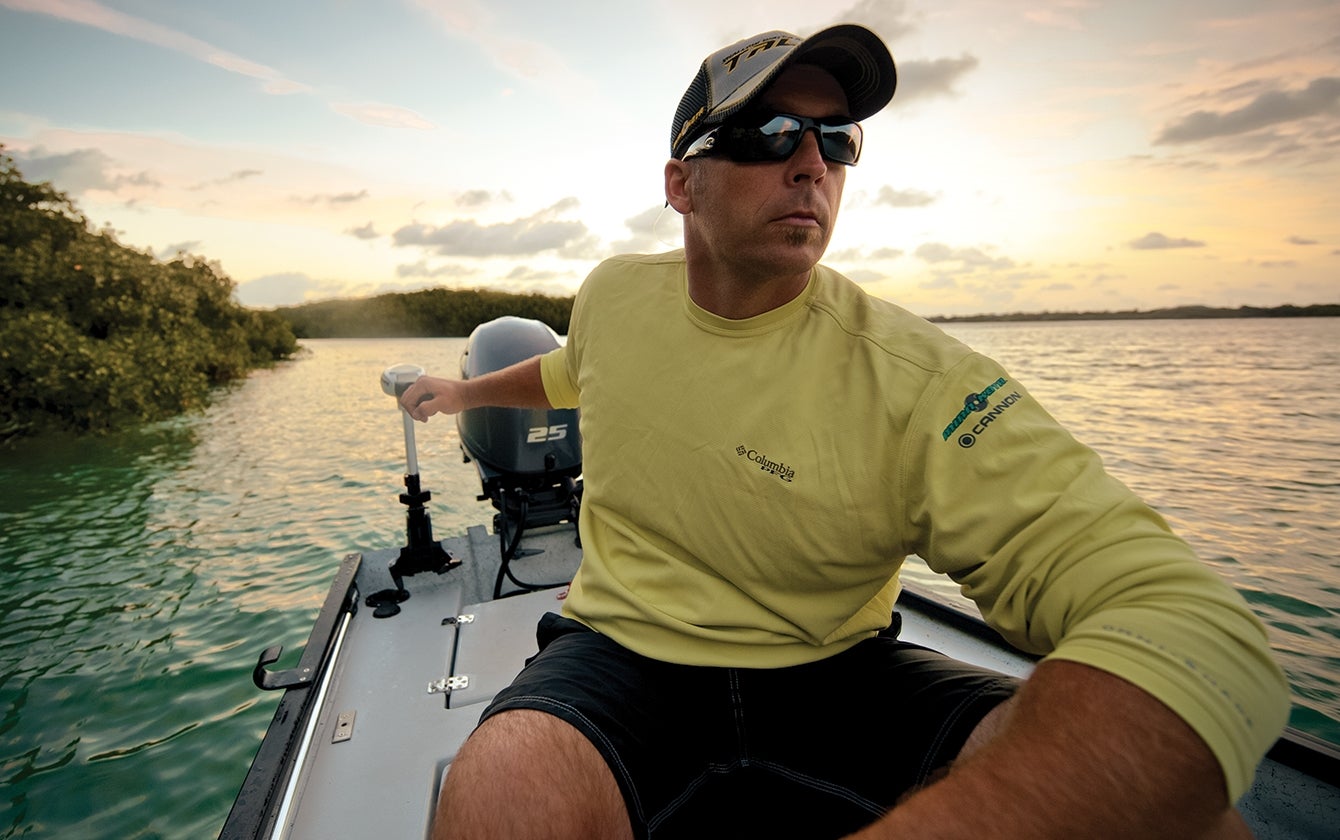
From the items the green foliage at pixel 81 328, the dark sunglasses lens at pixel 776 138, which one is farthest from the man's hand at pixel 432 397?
the green foliage at pixel 81 328

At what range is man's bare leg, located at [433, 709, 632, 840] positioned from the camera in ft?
3.41

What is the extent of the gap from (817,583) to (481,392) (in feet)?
5.07

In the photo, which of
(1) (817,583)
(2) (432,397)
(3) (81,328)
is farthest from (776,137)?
(3) (81,328)

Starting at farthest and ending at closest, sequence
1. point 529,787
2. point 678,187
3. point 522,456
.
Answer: point 522,456
point 678,187
point 529,787

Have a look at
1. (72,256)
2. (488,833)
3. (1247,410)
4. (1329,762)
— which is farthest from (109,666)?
(1247,410)

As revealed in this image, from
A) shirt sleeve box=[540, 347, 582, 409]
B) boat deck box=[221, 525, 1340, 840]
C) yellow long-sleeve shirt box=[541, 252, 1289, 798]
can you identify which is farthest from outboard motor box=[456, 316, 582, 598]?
yellow long-sleeve shirt box=[541, 252, 1289, 798]

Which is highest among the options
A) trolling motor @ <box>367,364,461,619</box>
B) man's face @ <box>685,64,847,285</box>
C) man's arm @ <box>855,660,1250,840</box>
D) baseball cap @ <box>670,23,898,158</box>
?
baseball cap @ <box>670,23,898,158</box>

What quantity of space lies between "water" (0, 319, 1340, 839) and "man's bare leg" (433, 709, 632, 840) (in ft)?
8.61

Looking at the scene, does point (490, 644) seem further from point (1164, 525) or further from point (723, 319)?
point (1164, 525)

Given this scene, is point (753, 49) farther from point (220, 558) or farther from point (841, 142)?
point (220, 558)

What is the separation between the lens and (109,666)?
4.13 meters

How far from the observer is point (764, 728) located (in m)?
1.35

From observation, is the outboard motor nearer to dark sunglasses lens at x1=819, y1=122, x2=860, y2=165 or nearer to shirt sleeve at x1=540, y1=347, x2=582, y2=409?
shirt sleeve at x1=540, y1=347, x2=582, y2=409

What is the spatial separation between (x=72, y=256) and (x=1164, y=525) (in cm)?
2118
